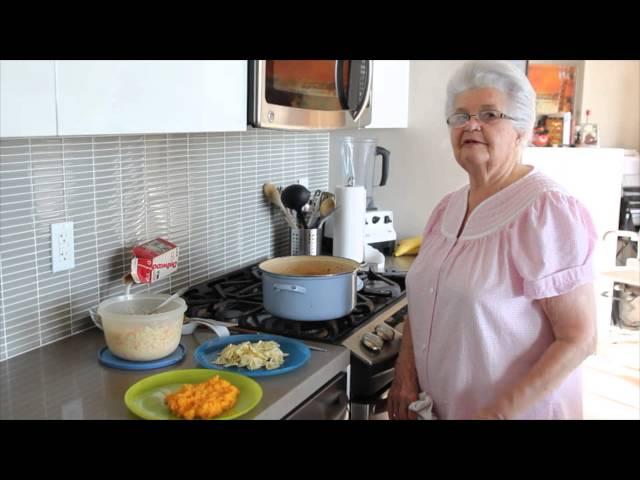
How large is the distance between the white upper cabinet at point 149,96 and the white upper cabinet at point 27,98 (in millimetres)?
20

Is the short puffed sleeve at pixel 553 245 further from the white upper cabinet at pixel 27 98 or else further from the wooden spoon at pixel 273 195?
the wooden spoon at pixel 273 195

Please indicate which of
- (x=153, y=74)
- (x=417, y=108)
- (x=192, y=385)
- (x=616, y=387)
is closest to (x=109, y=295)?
(x=192, y=385)

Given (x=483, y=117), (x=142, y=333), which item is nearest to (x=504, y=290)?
(x=483, y=117)

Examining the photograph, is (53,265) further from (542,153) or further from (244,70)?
(542,153)

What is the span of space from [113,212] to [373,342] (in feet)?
2.33

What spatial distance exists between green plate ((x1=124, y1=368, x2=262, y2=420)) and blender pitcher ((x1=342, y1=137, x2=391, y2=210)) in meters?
1.29

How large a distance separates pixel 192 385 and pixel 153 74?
0.58 m

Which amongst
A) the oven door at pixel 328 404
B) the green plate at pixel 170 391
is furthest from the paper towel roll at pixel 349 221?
the green plate at pixel 170 391

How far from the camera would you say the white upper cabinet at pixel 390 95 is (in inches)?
85.9

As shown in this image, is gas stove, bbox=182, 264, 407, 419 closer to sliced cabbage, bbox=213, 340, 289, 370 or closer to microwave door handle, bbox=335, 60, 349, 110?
sliced cabbage, bbox=213, 340, 289, 370

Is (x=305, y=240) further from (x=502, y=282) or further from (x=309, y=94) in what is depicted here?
(x=502, y=282)

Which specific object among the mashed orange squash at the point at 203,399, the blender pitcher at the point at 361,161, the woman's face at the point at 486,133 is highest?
the woman's face at the point at 486,133

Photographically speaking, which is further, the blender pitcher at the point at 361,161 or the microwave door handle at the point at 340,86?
the blender pitcher at the point at 361,161

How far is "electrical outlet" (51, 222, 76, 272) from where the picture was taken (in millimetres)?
1433
